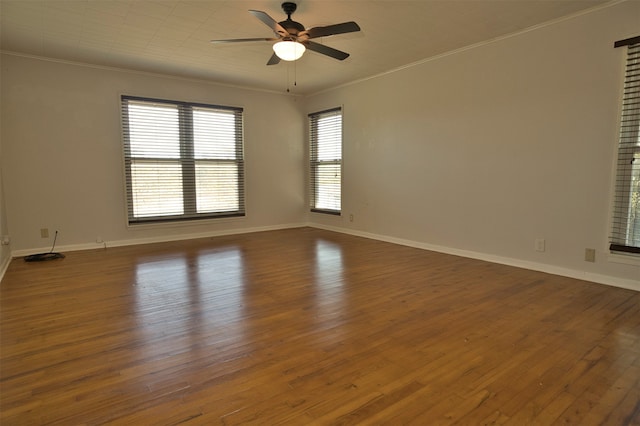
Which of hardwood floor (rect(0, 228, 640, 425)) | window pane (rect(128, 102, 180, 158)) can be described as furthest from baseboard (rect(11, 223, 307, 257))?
window pane (rect(128, 102, 180, 158))

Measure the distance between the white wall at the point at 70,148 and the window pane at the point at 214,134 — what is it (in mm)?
221

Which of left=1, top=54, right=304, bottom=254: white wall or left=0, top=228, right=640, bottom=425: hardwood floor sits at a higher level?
left=1, top=54, right=304, bottom=254: white wall

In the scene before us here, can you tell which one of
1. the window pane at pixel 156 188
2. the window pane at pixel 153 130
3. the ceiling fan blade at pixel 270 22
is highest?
the ceiling fan blade at pixel 270 22

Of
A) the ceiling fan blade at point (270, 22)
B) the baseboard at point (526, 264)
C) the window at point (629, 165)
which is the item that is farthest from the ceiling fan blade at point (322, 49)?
the baseboard at point (526, 264)

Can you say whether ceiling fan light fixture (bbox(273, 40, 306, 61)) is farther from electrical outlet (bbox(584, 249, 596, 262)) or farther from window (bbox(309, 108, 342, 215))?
electrical outlet (bbox(584, 249, 596, 262))

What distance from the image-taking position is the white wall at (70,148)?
14.7 feet

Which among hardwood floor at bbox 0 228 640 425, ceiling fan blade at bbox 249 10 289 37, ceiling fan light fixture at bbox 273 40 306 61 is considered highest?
ceiling fan blade at bbox 249 10 289 37

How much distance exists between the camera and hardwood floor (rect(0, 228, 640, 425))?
1596mm

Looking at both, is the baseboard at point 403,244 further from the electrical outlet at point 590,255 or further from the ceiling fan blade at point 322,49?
the ceiling fan blade at point 322,49

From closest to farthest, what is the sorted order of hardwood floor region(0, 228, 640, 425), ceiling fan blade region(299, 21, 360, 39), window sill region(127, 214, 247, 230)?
hardwood floor region(0, 228, 640, 425) < ceiling fan blade region(299, 21, 360, 39) < window sill region(127, 214, 247, 230)

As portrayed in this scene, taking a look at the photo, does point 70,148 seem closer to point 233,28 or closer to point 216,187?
point 216,187

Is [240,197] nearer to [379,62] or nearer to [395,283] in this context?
[379,62]

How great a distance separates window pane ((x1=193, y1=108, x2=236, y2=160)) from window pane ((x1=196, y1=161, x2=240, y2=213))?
172 millimetres

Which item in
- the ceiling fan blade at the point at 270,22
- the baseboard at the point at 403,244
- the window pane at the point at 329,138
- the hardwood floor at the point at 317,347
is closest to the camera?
the hardwood floor at the point at 317,347
